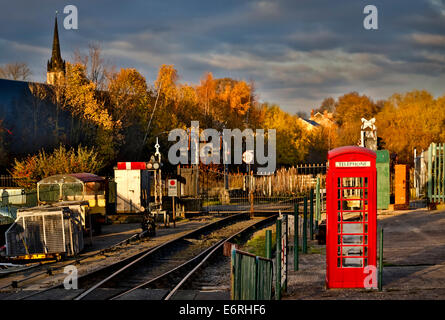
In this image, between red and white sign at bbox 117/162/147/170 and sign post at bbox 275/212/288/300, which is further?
red and white sign at bbox 117/162/147/170

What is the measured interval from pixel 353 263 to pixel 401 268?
2.43 meters

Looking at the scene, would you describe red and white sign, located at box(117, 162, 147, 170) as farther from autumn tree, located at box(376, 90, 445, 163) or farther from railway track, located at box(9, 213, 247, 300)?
autumn tree, located at box(376, 90, 445, 163)

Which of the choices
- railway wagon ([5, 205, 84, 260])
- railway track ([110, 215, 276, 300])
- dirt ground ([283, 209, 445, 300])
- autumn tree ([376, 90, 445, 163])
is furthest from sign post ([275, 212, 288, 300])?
autumn tree ([376, 90, 445, 163])

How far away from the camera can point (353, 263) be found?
10883mm

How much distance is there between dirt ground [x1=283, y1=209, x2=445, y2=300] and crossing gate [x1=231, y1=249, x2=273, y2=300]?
1139 millimetres

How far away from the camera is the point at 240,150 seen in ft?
202

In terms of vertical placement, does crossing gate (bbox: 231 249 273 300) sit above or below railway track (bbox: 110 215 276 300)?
above

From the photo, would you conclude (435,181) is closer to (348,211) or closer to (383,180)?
(383,180)

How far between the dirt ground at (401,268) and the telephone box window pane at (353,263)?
52 cm

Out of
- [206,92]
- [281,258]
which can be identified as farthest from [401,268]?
[206,92]

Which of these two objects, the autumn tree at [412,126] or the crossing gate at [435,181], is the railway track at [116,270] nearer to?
the crossing gate at [435,181]

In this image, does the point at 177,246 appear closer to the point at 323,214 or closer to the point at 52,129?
the point at 323,214

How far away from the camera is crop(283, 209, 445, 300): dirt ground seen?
33.5 feet
